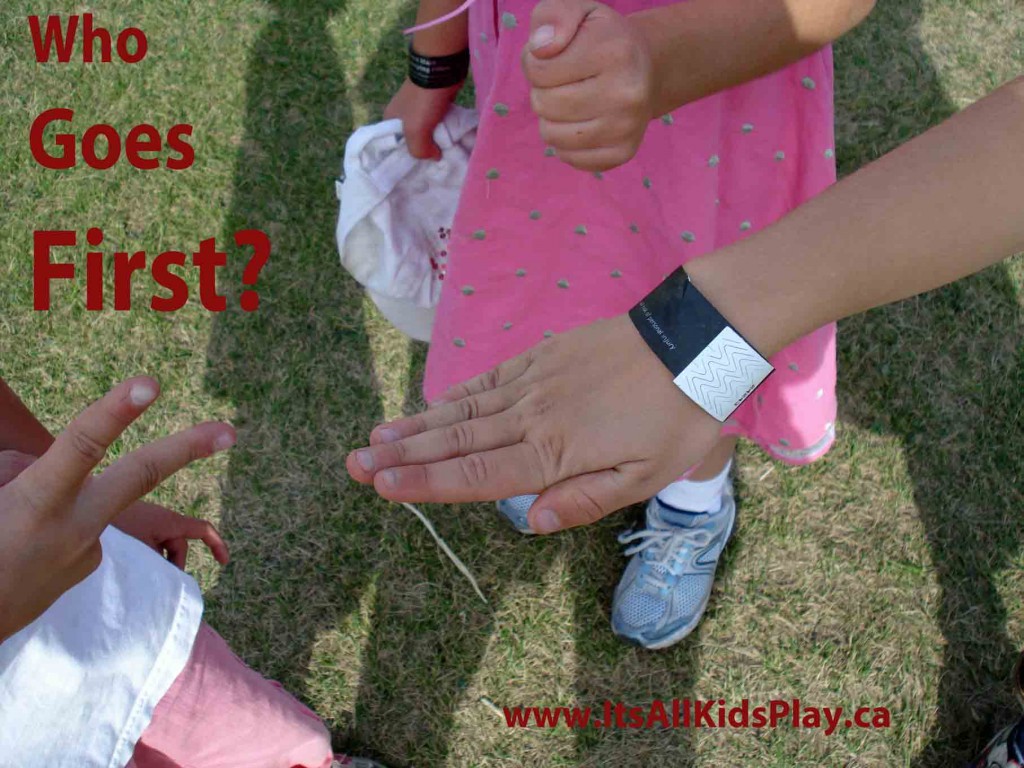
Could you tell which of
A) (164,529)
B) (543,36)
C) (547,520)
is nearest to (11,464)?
(164,529)

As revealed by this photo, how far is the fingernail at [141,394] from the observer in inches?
26.5

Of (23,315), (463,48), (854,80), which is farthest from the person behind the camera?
(854,80)

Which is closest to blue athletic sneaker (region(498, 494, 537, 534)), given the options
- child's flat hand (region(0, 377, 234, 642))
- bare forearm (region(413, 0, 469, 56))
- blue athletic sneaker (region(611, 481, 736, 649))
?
blue athletic sneaker (region(611, 481, 736, 649))

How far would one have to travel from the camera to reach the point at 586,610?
1785 millimetres

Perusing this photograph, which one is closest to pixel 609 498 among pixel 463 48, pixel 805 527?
pixel 463 48

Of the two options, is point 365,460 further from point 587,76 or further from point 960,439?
point 960,439

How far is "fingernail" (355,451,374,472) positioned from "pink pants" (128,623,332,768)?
488mm

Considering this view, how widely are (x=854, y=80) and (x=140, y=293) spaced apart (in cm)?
216

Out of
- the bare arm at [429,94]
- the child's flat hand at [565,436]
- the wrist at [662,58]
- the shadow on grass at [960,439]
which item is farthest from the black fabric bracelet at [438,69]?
the shadow on grass at [960,439]

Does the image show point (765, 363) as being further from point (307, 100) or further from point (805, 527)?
point (307, 100)

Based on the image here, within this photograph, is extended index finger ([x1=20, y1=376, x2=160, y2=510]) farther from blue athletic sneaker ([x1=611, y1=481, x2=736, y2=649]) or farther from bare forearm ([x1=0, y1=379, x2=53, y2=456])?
blue athletic sneaker ([x1=611, y1=481, x2=736, y2=649])

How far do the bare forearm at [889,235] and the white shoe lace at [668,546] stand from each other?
86 centimetres

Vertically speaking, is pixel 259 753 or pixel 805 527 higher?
pixel 259 753

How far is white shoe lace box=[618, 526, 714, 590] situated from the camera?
173 cm
